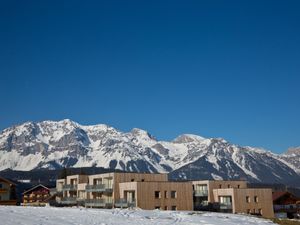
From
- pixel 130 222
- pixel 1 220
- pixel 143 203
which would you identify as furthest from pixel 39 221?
pixel 143 203

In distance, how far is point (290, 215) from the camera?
94562 millimetres

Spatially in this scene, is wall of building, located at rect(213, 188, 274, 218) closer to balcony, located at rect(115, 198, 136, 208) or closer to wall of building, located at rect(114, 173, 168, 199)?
wall of building, located at rect(114, 173, 168, 199)

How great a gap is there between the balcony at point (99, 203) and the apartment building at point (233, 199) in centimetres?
1766

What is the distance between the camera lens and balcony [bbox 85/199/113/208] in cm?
8138

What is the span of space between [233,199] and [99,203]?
25.1 metres

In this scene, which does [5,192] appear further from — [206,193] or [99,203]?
[206,193]

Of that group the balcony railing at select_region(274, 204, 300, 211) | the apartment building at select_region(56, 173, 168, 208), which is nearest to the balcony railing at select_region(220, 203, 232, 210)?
the apartment building at select_region(56, 173, 168, 208)

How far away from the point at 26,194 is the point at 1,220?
427 feet

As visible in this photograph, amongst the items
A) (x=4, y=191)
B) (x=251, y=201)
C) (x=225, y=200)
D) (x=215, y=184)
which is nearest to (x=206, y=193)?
(x=215, y=184)

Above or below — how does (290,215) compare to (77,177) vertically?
below

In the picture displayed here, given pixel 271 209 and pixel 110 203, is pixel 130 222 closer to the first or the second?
pixel 110 203

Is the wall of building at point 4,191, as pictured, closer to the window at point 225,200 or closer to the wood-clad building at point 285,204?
the window at point 225,200

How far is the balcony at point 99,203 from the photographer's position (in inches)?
3204

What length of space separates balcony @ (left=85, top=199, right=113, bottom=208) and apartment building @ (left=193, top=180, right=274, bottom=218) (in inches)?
695
